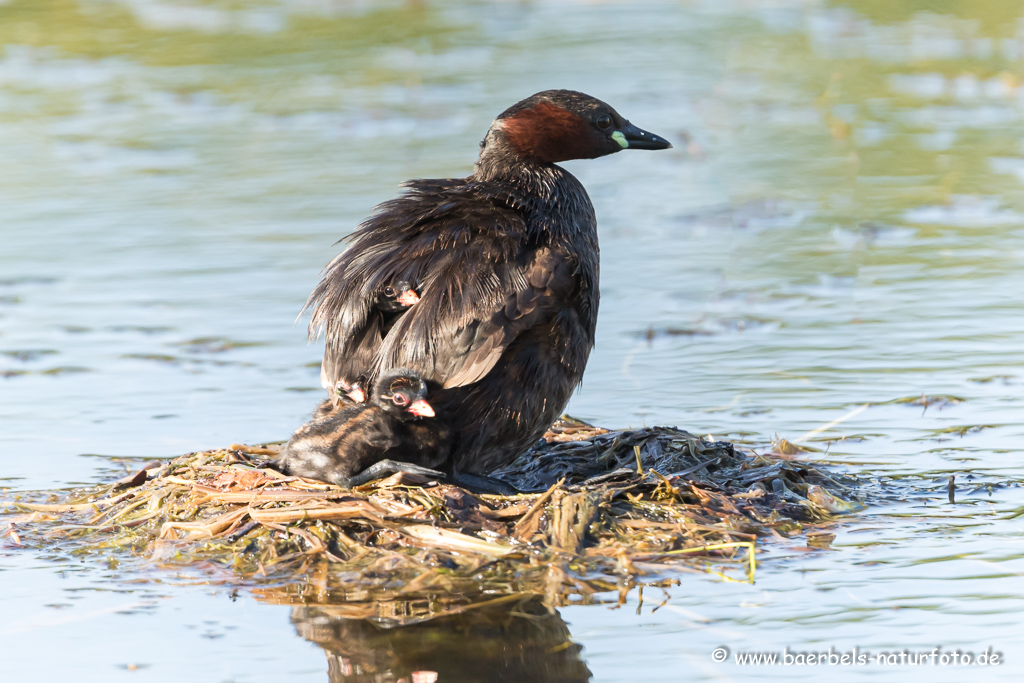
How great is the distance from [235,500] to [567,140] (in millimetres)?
2329

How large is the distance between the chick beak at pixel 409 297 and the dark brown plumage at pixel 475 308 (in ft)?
0.09

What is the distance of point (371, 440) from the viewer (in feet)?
18.6

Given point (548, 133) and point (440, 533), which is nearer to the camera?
point (440, 533)

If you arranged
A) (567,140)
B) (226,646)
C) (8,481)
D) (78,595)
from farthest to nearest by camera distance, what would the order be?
(567,140)
(8,481)
(78,595)
(226,646)

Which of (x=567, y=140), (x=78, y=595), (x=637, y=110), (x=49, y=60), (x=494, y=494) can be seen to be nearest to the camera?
(x=78, y=595)

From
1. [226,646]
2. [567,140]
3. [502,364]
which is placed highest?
[567,140]

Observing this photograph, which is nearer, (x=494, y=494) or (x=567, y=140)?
(x=494, y=494)

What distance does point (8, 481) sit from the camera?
6.30 metres

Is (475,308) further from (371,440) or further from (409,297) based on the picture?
(371,440)

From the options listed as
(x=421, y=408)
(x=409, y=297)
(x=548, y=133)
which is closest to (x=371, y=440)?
(x=421, y=408)

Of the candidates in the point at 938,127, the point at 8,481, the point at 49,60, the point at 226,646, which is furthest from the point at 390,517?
the point at 49,60

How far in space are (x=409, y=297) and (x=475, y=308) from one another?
0.26m

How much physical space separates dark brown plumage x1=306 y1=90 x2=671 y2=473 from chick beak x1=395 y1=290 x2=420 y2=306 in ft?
0.09

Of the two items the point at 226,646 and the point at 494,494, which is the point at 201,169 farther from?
the point at 226,646
